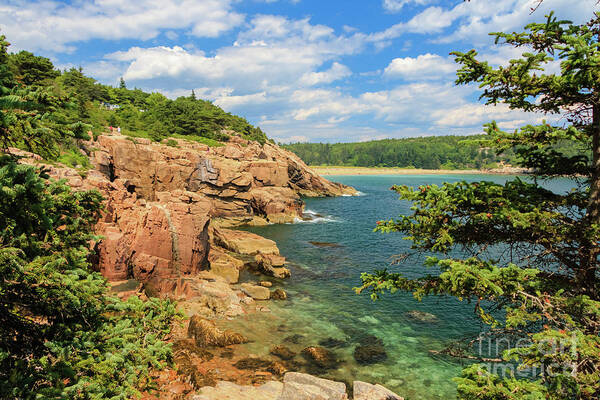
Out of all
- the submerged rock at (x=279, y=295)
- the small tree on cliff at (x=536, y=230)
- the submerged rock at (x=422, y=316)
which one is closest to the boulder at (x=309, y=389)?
the small tree on cliff at (x=536, y=230)

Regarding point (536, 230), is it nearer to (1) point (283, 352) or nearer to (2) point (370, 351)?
(2) point (370, 351)

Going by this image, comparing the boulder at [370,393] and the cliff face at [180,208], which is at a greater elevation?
the cliff face at [180,208]

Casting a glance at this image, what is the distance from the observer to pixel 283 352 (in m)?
16.7

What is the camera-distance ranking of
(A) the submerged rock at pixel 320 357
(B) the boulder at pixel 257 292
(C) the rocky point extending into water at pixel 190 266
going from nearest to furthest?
(C) the rocky point extending into water at pixel 190 266 → (A) the submerged rock at pixel 320 357 → (B) the boulder at pixel 257 292

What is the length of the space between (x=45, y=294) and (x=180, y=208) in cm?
1972

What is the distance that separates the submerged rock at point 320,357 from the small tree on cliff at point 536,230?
9.59 meters

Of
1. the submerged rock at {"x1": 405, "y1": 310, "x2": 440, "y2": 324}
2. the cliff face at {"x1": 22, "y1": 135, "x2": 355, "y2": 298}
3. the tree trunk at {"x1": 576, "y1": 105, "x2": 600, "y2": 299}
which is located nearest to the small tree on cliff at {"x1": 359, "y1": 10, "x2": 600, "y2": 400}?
the tree trunk at {"x1": 576, "y1": 105, "x2": 600, "y2": 299}

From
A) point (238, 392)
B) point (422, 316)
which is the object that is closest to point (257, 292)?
point (238, 392)

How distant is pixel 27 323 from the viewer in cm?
614

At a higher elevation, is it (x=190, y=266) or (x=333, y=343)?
(x=190, y=266)

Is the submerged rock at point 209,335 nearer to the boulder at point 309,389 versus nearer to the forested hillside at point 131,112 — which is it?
the boulder at point 309,389

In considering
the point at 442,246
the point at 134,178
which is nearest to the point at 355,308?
the point at 442,246

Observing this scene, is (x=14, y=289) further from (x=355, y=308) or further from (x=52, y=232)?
(x=355, y=308)

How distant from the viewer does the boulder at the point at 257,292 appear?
23.5 meters
